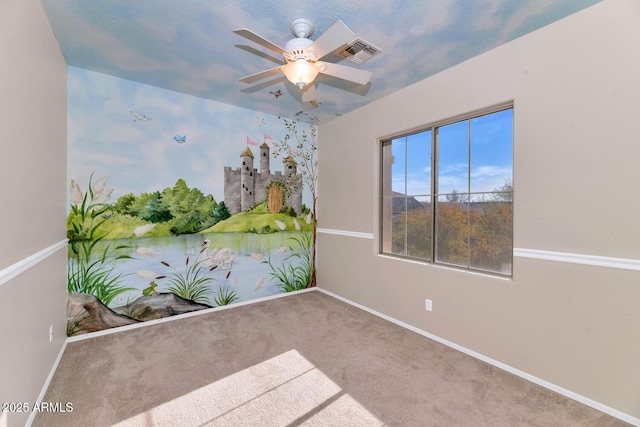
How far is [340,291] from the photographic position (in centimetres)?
400

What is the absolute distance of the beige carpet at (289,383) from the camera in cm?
173

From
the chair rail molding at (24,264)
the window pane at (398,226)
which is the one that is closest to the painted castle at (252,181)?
the window pane at (398,226)

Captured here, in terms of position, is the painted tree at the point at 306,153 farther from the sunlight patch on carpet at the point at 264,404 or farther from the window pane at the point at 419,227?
the sunlight patch on carpet at the point at 264,404

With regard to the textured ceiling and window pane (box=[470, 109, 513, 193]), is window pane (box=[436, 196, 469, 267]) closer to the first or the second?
window pane (box=[470, 109, 513, 193])

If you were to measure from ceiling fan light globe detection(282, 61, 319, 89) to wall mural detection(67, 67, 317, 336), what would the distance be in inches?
57.9

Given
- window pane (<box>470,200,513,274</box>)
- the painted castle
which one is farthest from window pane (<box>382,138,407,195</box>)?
the painted castle

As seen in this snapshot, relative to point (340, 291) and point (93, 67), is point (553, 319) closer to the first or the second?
point (340, 291)

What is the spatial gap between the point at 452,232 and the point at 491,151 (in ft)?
2.73

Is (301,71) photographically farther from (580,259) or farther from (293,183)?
(293,183)

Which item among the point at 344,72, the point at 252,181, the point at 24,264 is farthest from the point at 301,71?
the point at 252,181

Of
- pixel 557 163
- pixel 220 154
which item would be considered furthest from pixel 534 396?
pixel 220 154

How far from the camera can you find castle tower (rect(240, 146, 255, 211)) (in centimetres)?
375

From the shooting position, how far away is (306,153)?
4.37 meters

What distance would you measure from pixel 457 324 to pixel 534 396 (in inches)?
28.3
